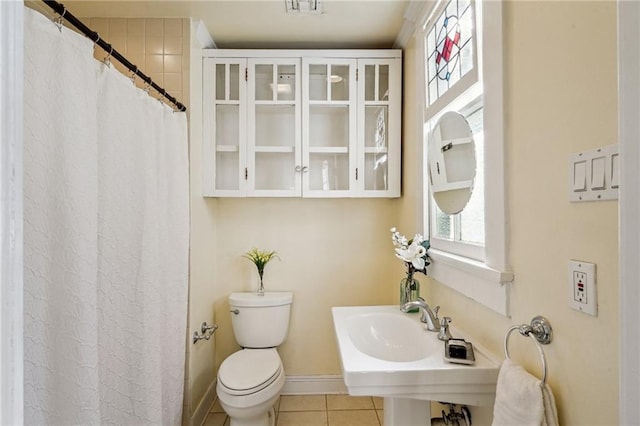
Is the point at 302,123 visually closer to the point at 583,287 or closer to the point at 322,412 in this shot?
the point at 583,287

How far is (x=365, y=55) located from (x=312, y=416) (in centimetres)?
233

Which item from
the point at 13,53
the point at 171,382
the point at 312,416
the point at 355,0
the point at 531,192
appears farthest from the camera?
the point at 312,416

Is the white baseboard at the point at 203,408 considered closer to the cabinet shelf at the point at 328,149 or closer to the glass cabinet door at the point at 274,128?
the glass cabinet door at the point at 274,128

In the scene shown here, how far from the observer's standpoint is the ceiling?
1730 mm

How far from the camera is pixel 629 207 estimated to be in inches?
15.4

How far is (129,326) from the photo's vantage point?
1.23 meters

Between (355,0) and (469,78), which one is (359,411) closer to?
(469,78)

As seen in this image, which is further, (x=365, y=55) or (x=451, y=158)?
(x=365, y=55)

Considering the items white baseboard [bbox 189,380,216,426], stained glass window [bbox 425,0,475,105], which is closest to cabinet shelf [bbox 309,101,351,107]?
stained glass window [bbox 425,0,475,105]

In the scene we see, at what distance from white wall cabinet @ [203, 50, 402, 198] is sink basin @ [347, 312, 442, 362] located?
2.75 ft

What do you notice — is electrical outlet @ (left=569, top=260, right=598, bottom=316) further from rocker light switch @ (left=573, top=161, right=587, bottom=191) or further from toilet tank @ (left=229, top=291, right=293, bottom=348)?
toilet tank @ (left=229, top=291, right=293, bottom=348)

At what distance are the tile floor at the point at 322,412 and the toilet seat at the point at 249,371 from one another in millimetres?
424

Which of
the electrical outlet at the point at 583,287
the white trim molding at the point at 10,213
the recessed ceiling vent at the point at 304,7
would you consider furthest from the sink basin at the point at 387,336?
the recessed ceiling vent at the point at 304,7


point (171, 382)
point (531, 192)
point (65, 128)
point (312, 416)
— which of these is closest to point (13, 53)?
point (65, 128)
